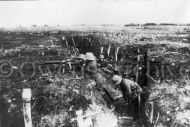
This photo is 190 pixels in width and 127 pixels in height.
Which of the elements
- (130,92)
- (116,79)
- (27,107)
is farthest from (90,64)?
(27,107)

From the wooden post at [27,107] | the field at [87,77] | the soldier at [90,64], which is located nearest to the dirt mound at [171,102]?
the field at [87,77]

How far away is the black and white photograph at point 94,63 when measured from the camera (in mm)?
3656

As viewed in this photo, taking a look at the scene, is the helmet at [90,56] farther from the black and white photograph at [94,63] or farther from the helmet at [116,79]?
the helmet at [116,79]

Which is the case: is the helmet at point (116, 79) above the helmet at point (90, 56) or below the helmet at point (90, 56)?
below

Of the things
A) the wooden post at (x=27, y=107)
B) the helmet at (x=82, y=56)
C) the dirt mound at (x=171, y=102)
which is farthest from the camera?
the dirt mound at (x=171, y=102)

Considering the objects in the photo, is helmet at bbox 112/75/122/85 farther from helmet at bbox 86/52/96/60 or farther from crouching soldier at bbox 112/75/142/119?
helmet at bbox 86/52/96/60

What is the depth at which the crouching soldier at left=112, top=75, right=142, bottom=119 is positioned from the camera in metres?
3.84

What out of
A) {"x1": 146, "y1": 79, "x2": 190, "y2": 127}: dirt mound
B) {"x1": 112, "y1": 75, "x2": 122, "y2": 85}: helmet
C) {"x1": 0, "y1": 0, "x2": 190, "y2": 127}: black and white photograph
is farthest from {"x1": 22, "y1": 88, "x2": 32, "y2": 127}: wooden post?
{"x1": 146, "y1": 79, "x2": 190, "y2": 127}: dirt mound

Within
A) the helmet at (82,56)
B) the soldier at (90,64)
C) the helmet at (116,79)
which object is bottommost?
the helmet at (116,79)

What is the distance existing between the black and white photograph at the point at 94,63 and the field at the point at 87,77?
11 mm

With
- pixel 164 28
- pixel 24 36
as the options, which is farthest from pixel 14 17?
pixel 164 28

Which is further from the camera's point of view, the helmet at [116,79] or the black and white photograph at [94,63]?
the helmet at [116,79]

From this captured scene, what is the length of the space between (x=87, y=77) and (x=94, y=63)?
0.59 ft

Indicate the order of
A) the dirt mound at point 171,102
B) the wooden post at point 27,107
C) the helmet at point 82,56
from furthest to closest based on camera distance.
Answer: the dirt mound at point 171,102 → the helmet at point 82,56 → the wooden post at point 27,107
